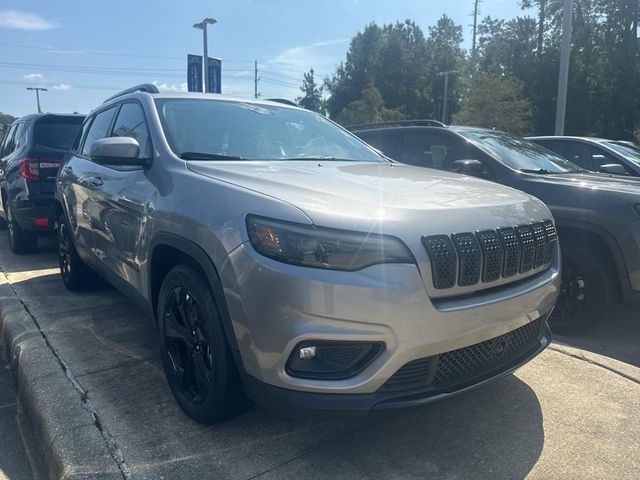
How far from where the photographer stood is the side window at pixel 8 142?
305 inches

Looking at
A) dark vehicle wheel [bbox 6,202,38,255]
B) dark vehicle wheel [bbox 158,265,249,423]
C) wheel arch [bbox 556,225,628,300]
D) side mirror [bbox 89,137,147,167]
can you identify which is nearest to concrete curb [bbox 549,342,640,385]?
wheel arch [bbox 556,225,628,300]

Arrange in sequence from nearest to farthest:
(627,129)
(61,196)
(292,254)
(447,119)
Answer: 1. (292,254)
2. (61,196)
3. (627,129)
4. (447,119)

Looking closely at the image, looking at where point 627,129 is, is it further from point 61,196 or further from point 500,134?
point 61,196

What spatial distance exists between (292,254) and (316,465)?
0.99 meters

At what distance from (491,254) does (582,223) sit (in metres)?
2.06

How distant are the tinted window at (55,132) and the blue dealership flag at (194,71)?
6.92m

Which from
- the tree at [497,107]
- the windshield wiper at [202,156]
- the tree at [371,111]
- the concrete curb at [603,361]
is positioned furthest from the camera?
the tree at [371,111]

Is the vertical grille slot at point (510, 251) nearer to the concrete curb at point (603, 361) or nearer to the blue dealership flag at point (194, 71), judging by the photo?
the concrete curb at point (603, 361)

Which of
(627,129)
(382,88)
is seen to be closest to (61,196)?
(627,129)

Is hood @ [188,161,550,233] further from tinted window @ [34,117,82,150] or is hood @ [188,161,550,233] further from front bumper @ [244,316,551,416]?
tinted window @ [34,117,82,150]

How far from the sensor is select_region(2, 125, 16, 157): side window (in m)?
7.75

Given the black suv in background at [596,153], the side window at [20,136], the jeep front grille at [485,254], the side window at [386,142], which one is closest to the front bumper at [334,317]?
the jeep front grille at [485,254]

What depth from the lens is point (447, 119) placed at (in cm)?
5484

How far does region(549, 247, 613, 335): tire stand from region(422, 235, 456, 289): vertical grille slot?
7.40 ft
